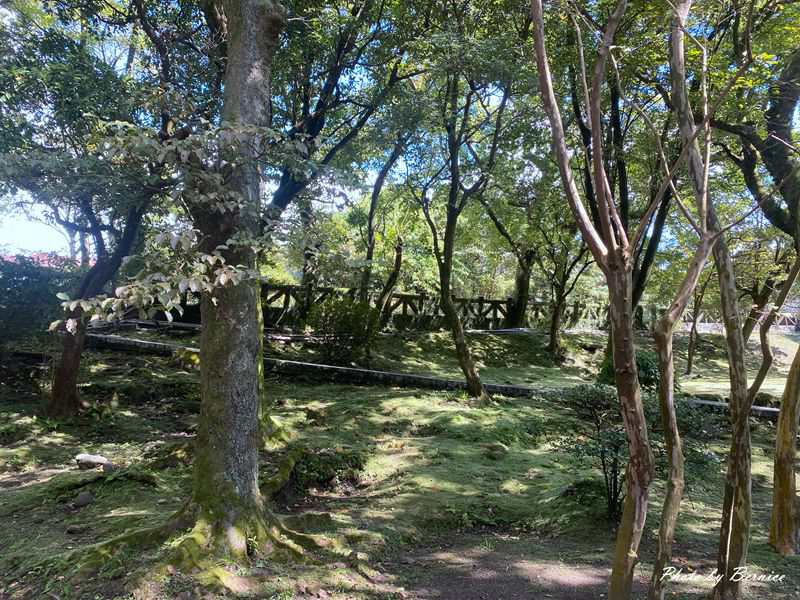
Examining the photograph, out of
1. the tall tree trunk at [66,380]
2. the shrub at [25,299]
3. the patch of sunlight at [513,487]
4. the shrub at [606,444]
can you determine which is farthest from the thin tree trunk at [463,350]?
the shrub at [25,299]

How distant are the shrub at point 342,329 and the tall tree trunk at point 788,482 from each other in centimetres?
831

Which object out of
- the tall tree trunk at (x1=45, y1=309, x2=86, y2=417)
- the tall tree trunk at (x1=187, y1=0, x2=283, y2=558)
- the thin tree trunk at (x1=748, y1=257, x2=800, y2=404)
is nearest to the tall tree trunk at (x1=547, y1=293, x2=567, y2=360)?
the tall tree trunk at (x1=45, y1=309, x2=86, y2=417)

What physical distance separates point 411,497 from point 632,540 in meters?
3.15

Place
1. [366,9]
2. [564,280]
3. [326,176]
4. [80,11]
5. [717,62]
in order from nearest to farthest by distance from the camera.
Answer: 1. [326,176]
2. [717,62]
3. [80,11]
4. [366,9]
5. [564,280]

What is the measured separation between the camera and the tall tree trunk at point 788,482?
12.6 feet

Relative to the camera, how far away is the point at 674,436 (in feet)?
8.08

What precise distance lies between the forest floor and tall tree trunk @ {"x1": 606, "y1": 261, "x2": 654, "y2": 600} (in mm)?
1255

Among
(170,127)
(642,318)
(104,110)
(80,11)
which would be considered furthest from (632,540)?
(642,318)

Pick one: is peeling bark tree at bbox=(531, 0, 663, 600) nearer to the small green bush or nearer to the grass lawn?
the small green bush

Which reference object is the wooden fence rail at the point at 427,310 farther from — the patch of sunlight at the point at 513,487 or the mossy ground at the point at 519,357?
the patch of sunlight at the point at 513,487

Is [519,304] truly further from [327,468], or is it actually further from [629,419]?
[629,419]

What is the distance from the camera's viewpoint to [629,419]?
227 centimetres

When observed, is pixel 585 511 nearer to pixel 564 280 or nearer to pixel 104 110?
pixel 104 110

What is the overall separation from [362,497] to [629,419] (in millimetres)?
3675
